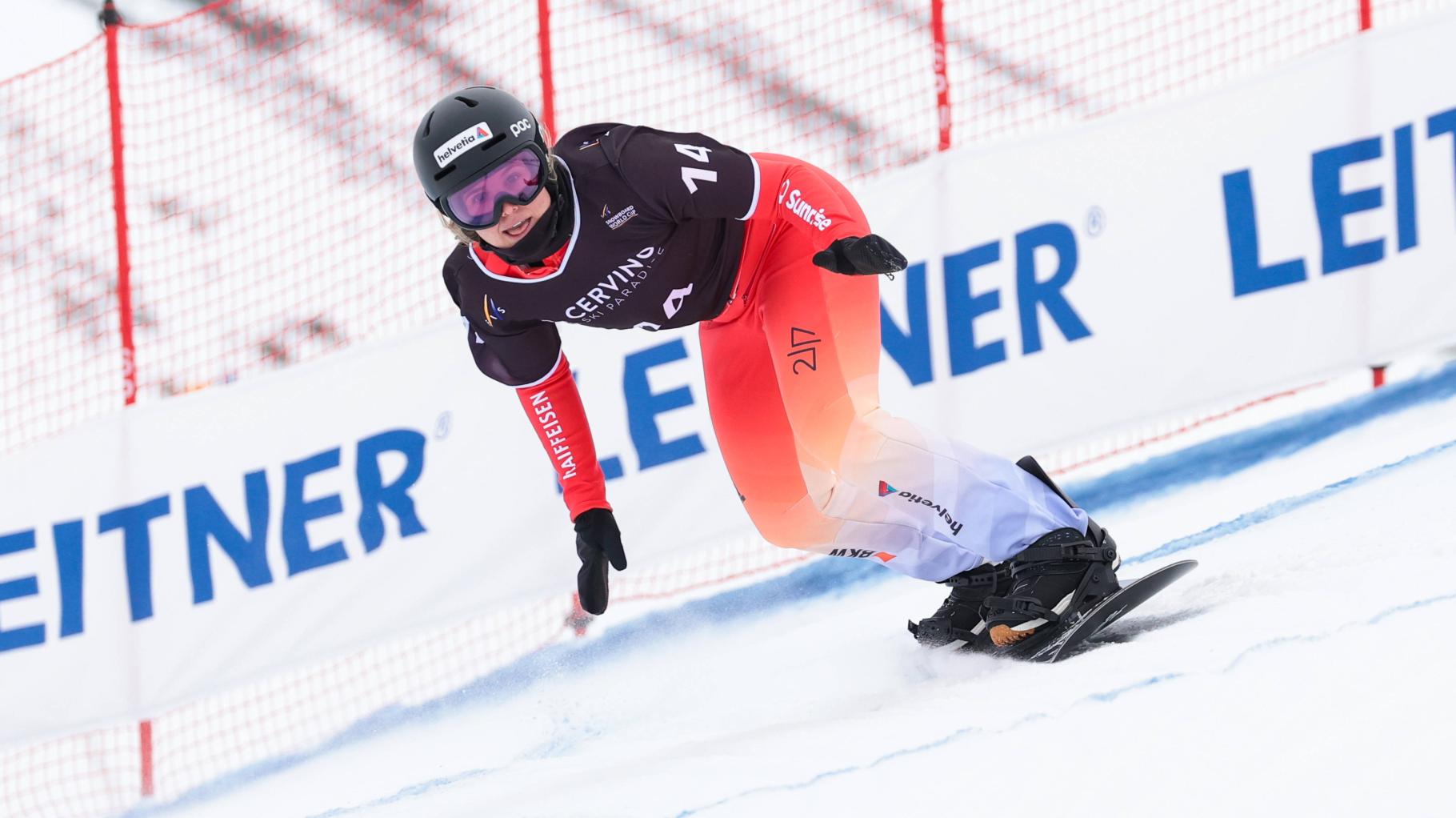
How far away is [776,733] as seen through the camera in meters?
2.76

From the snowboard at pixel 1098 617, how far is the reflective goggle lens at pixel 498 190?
1536mm

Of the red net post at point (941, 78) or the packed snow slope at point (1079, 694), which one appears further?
the red net post at point (941, 78)

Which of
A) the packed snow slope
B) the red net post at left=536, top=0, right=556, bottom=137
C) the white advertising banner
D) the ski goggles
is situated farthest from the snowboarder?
the red net post at left=536, top=0, right=556, bottom=137

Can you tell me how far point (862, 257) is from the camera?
2697mm

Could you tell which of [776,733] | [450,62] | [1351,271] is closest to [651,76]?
[450,62]

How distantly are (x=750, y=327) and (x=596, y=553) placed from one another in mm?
674

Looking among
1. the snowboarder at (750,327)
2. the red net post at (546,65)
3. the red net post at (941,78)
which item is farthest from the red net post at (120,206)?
the red net post at (941,78)

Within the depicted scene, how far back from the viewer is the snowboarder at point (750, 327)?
2.69m

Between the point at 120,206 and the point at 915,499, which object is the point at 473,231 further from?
the point at 120,206

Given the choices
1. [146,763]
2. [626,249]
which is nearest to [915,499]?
[626,249]

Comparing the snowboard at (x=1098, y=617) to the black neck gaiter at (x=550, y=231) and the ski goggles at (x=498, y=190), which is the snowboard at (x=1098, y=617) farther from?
the ski goggles at (x=498, y=190)

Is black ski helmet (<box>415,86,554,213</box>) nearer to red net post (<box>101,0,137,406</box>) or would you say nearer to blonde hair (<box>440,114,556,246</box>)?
blonde hair (<box>440,114,556,246</box>)

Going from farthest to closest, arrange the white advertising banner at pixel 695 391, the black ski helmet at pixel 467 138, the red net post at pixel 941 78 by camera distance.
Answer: the red net post at pixel 941 78
the white advertising banner at pixel 695 391
the black ski helmet at pixel 467 138

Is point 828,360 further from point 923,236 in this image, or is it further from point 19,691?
point 19,691
